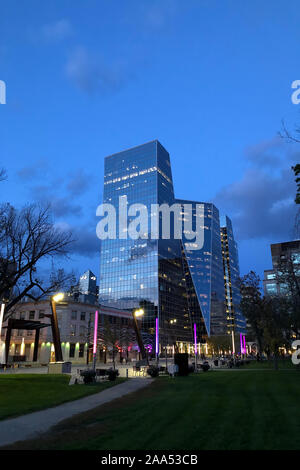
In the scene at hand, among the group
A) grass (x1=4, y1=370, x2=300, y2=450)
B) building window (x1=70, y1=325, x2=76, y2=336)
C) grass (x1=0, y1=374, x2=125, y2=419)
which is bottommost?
grass (x1=0, y1=374, x2=125, y2=419)

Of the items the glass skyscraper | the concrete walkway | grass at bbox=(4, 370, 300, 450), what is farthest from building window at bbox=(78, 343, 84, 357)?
grass at bbox=(4, 370, 300, 450)

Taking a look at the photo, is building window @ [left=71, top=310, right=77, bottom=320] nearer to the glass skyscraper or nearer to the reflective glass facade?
the glass skyscraper

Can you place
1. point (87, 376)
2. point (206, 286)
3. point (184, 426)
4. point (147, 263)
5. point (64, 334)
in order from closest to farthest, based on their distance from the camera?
point (184, 426)
point (87, 376)
point (64, 334)
point (147, 263)
point (206, 286)

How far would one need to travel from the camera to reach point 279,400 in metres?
16.2

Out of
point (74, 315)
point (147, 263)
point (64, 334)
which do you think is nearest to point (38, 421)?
point (64, 334)

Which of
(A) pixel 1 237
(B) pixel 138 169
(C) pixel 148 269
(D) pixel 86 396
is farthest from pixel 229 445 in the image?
(B) pixel 138 169

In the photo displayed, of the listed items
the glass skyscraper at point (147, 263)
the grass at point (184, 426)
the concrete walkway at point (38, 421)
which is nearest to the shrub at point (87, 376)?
the concrete walkway at point (38, 421)

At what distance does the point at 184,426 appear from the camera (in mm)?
10703

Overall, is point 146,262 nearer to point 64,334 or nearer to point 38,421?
point 64,334

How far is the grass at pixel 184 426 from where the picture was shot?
8.77 meters

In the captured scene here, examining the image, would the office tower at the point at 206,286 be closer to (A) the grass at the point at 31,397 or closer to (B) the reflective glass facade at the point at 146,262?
(B) the reflective glass facade at the point at 146,262

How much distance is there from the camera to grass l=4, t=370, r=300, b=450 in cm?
877

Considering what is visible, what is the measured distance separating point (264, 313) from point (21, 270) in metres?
34.4

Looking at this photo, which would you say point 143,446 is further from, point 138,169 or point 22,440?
point 138,169
